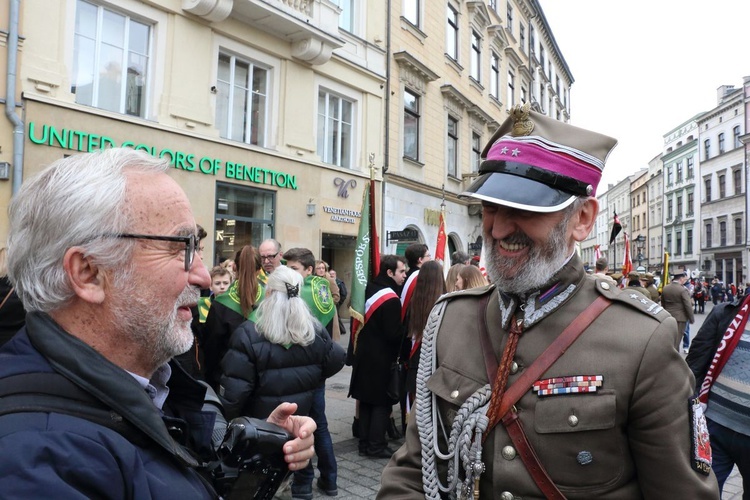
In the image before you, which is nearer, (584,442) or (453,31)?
(584,442)

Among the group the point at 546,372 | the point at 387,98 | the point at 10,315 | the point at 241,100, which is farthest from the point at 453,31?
the point at 546,372

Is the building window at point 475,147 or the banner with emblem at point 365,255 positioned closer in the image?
the banner with emblem at point 365,255

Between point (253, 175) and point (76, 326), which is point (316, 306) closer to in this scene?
point (76, 326)

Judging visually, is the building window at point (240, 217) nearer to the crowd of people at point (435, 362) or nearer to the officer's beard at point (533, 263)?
the crowd of people at point (435, 362)

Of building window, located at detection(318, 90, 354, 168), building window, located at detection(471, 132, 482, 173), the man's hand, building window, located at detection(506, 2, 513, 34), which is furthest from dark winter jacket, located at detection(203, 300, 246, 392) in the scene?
building window, located at detection(506, 2, 513, 34)

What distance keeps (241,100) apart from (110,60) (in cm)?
284

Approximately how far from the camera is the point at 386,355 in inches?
216

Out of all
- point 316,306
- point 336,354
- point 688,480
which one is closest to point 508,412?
point 688,480

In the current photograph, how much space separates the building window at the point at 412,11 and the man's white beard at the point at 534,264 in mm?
15826

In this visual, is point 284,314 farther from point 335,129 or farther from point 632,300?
point 335,129

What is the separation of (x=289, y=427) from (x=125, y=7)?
9.94 metres

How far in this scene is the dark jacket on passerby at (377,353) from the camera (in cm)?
538

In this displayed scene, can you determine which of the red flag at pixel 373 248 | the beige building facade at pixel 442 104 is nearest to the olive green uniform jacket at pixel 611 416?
the red flag at pixel 373 248

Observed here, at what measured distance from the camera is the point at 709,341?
337 centimetres
